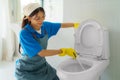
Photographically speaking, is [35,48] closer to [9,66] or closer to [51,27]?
[51,27]

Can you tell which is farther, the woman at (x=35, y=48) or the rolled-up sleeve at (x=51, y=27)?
the rolled-up sleeve at (x=51, y=27)

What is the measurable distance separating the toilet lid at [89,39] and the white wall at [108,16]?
5.8 inches

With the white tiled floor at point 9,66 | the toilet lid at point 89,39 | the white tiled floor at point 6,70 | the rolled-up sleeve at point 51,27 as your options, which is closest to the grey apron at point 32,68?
the rolled-up sleeve at point 51,27

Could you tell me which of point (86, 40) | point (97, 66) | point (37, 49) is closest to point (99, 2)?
point (86, 40)

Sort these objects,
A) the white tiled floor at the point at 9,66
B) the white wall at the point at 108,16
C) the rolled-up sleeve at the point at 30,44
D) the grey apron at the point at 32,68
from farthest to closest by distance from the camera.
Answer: the white tiled floor at the point at 9,66 < the white wall at the point at 108,16 < the grey apron at the point at 32,68 < the rolled-up sleeve at the point at 30,44

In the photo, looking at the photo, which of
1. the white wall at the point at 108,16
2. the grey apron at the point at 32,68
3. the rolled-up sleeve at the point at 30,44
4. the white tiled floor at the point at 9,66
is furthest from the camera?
the white tiled floor at the point at 9,66

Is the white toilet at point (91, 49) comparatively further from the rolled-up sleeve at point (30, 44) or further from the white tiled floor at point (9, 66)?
the white tiled floor at point (9, 66)

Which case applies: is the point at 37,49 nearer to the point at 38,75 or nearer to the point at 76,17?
the point at 38,75

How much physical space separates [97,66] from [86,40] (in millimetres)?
316

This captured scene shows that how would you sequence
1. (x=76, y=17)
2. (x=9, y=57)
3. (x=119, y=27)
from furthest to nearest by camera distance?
(x=9, y=57)
(x=76, y=17)
(x=119, y=27)

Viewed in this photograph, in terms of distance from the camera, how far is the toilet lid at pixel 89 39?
1.71m

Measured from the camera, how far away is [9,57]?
2916 millimetres

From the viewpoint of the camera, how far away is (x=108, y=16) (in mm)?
1776

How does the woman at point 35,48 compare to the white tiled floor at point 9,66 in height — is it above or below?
above
